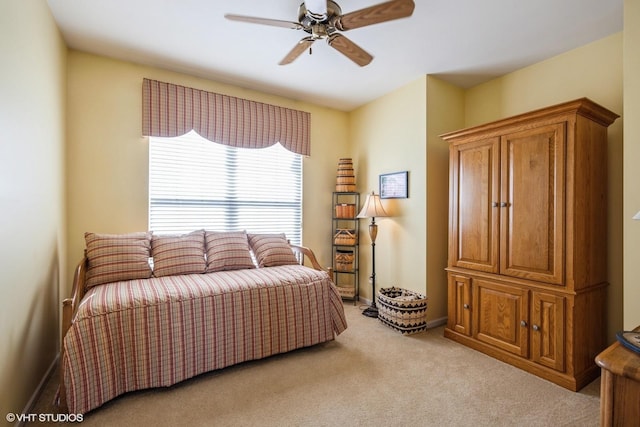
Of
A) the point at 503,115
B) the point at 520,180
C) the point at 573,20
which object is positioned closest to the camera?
the point at 573,20

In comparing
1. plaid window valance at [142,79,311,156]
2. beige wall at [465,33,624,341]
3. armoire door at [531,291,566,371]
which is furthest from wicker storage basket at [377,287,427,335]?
plaid window valance at [142,79,311,156]

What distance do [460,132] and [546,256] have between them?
3.99 feet

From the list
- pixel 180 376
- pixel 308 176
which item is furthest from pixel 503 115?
pixel 180 376

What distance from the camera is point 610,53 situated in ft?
7.63

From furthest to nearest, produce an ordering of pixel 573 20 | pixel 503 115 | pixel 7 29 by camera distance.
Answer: pixel 503 115
pixel 573 20
pixel 7 29

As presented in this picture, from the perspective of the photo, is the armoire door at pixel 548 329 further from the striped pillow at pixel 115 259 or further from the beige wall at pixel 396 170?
the striped pillow at pixel 115 259

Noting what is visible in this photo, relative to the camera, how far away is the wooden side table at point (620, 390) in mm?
936

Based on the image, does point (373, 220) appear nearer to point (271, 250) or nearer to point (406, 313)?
point (406, 313)

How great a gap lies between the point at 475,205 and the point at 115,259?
2976mm

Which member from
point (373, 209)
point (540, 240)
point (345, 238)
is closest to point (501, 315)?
point (540, 240)

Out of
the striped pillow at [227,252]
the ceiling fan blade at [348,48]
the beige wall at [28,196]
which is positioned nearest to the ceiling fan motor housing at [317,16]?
the ceiling fan blade at [348,48]

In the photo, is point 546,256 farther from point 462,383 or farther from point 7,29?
point 7,29

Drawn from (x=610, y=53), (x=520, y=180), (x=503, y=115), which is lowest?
(x=520, y=180)

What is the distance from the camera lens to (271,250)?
3.04 m
